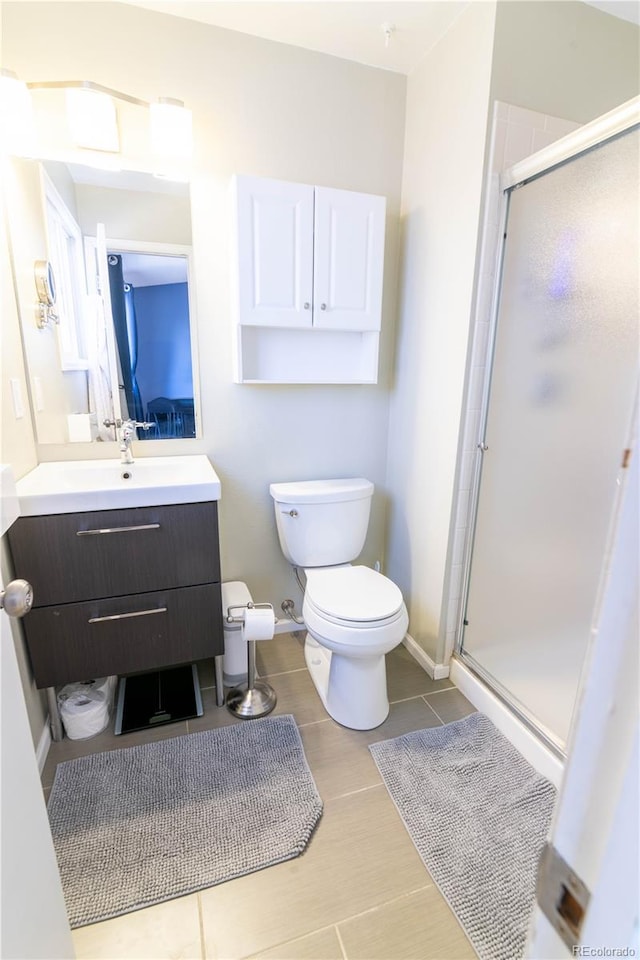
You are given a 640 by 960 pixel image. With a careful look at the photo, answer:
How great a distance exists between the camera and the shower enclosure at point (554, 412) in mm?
1235

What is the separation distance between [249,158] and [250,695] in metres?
2.07

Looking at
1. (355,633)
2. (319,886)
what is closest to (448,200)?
(355,633)

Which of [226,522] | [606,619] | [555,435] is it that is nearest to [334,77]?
[555,435]

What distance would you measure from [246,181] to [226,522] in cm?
133

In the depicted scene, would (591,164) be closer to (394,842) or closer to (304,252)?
(304,252)

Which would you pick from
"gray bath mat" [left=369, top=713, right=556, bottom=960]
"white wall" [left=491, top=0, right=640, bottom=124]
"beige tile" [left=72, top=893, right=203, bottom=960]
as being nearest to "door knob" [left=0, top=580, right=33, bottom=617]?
"beige tile" [left=72, top=893, right=203, bottom=960]

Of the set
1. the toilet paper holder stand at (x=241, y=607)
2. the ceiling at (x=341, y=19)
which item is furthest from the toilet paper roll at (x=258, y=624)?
the ceiling at (x=341, y=19)

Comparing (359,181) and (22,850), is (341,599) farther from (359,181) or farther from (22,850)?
(359,181)

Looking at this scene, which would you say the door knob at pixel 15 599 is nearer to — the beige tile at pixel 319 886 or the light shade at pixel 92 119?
the beige tile at pixel 319 886

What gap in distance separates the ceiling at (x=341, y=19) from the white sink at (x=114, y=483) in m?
1.55

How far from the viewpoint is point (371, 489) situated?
1976 mm

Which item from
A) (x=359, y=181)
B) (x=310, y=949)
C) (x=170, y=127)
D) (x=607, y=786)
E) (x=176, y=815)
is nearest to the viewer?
(x=607, y=786)

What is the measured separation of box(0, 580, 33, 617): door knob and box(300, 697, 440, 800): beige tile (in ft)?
3.77

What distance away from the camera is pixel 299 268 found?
1713 millimetres
